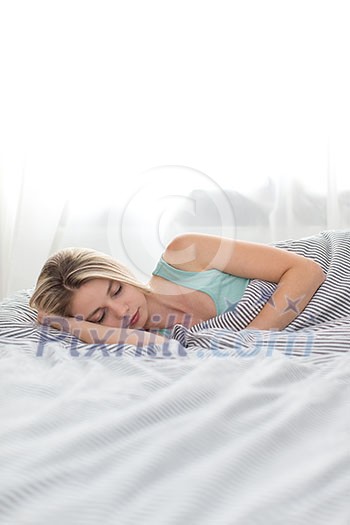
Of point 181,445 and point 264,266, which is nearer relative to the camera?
point 181,445

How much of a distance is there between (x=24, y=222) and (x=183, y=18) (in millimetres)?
982

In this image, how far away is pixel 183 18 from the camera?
253 cm

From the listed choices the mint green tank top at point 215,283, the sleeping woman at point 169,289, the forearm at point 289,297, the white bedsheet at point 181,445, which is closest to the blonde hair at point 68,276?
the sleeping woman at point 169,289

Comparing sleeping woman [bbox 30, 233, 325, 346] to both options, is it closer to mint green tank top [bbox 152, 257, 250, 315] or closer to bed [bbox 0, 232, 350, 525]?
mint green tank top [bbox 152, 257, 250, 315]

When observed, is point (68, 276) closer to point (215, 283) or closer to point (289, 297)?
point (215, 283)

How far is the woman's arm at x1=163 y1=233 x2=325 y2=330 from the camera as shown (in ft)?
4.72

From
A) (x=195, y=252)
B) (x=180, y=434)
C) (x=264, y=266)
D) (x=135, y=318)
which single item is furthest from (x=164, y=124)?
(x=180, y=434)

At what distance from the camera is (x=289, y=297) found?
57.3 inches

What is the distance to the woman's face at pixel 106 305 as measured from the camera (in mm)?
1445

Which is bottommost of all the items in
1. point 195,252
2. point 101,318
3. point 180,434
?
point 101,318

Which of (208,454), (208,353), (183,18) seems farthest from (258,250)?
(183,18)

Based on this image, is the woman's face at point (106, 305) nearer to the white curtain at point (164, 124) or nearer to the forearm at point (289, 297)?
the forearm at point (289, 297)

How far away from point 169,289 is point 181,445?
0.99m

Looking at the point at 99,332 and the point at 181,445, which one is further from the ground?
the point at 181,445
